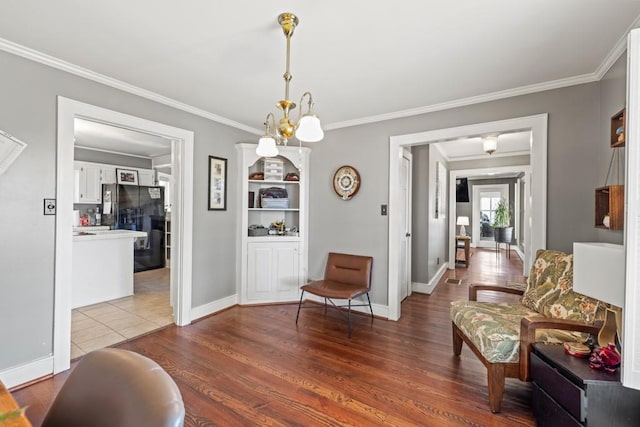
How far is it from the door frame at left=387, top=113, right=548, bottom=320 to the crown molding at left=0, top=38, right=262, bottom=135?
215cm

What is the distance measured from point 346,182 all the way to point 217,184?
158cm

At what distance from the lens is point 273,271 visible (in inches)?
156

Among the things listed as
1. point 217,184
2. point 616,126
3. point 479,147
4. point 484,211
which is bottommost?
point 484,211

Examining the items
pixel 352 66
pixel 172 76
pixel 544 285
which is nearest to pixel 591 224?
pixel 544 285

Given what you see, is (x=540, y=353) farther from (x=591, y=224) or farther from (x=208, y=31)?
(x=208, y=31)

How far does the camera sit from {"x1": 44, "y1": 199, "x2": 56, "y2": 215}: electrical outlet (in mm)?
2230

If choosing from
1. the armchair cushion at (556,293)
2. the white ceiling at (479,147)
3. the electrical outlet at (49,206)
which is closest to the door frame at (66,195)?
the electrical outlet at (49,206)

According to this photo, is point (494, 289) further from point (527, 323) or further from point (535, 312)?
point (527, 323)

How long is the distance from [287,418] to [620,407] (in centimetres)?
168

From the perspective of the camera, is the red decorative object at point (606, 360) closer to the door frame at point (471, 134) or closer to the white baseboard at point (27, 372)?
the door frame at point (471, 134)

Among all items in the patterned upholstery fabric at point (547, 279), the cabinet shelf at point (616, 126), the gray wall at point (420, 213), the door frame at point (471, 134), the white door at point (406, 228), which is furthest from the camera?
the gray wall at point (420, 213)

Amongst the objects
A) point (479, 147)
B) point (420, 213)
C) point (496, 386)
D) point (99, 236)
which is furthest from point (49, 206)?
point (479, 147)

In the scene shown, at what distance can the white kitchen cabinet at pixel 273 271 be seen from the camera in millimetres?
3908

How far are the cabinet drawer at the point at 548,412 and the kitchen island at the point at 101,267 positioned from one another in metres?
4.69
